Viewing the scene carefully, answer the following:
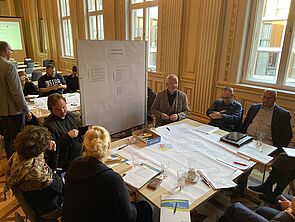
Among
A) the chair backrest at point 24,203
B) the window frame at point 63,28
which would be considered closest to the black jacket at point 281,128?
the chair backrest at point 24,203

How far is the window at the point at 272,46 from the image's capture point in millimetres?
3098

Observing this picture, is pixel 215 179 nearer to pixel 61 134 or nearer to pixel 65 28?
pixel 61 134

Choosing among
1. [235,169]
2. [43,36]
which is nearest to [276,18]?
[235,169]

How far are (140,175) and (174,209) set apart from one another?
1.19 ft

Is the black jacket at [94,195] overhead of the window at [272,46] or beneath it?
beneath

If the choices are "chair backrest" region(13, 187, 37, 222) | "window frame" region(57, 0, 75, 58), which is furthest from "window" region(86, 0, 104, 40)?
"chair backrest" region(13, 187, 37, 222)

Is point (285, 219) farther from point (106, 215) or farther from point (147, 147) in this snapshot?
point (147, 147)

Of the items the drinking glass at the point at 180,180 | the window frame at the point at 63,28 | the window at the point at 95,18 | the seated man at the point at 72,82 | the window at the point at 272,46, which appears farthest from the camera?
the window frame at the point at 63,28

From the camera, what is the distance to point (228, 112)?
2.85 m

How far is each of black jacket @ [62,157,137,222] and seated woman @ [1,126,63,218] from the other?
294 mm

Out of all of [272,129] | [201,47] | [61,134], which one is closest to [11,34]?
[201,47]

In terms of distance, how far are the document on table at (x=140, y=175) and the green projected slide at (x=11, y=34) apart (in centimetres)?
988

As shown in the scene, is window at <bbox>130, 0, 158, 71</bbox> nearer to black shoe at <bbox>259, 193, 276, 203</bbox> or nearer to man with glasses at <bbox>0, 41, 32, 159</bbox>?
man with glasses at <bbox>0, 41, 32, 159</bbox>

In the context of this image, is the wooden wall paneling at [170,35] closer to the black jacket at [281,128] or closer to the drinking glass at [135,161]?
the black jacket at [281,128]
